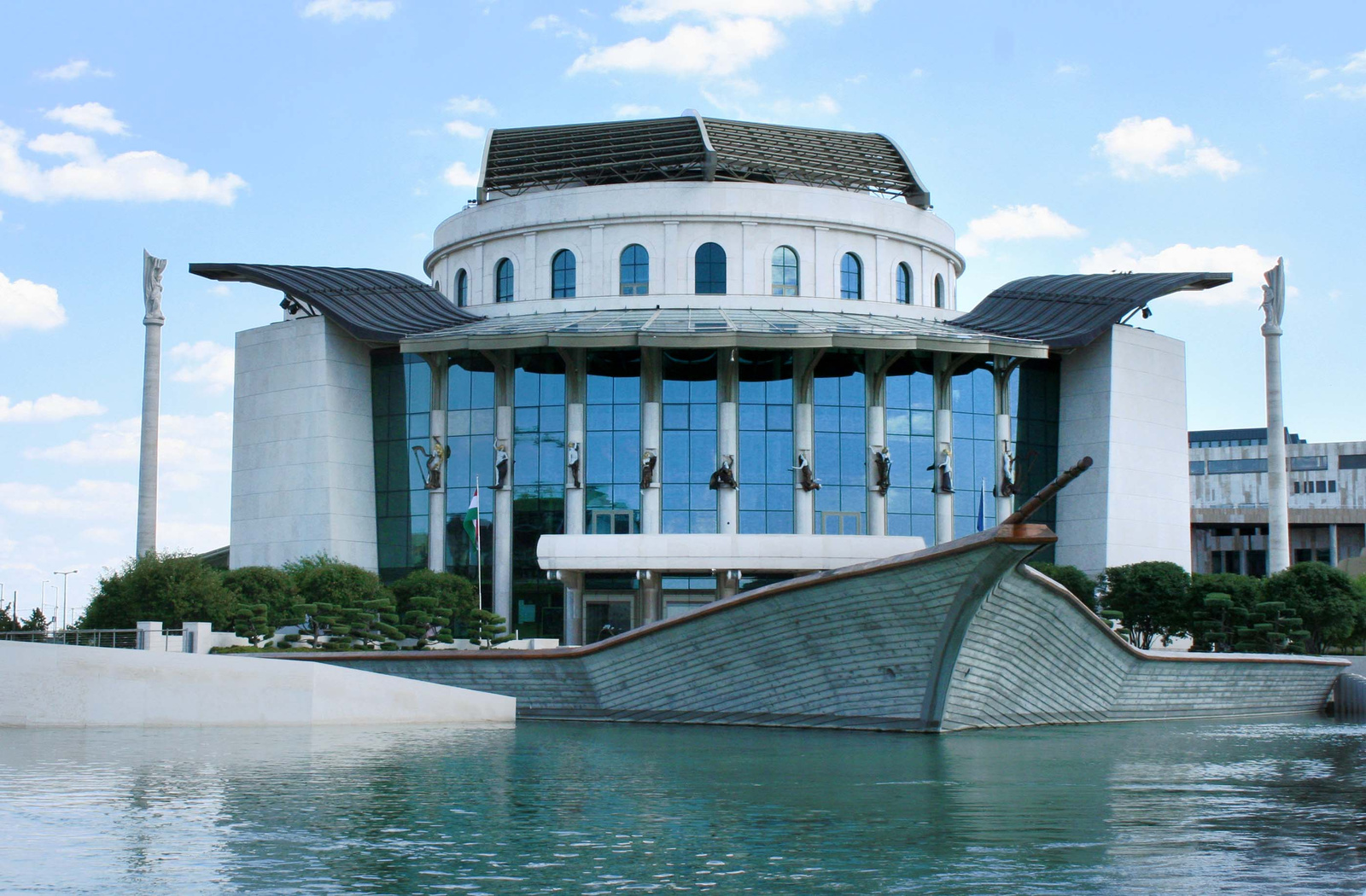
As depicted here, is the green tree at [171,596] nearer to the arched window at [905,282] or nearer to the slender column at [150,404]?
the slender column at [150,404]

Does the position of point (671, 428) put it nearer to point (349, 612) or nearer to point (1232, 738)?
point (349, 612)

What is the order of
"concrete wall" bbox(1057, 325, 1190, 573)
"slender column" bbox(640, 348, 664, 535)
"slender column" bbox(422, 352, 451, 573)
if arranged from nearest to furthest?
"slender column" bbox(640, 348, 664, 535), "slender column" bbox(422, 352, 451, 573), "concrete wall" bbox(1057, 325, 1190, 573)

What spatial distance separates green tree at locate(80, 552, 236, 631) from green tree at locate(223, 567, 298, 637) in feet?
2.09

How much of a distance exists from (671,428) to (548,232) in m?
10.1

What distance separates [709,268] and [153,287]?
71.2 ft

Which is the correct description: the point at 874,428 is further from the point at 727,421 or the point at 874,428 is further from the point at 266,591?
the point at 266,591

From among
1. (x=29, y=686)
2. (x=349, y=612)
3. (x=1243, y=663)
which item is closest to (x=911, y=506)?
(x=1243, y=663)

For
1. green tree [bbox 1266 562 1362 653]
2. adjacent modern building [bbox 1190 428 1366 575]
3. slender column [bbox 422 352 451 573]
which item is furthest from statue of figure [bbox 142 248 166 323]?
adjacent modern building [bbox 1190 428 1366 575]

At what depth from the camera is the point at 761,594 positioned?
1110 inches

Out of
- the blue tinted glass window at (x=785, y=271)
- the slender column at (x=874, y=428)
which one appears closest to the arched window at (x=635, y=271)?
the blue tinted glass window at (x=785, y=271)

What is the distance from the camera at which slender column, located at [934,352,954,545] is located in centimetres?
5162

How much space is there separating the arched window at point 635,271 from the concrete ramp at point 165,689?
2656cm

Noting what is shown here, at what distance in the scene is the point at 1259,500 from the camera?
11169 centimetres

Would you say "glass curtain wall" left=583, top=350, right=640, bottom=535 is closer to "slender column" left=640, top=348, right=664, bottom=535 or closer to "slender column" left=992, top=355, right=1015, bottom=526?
"slender column" left=640, top=348, right=664, bottom=535
